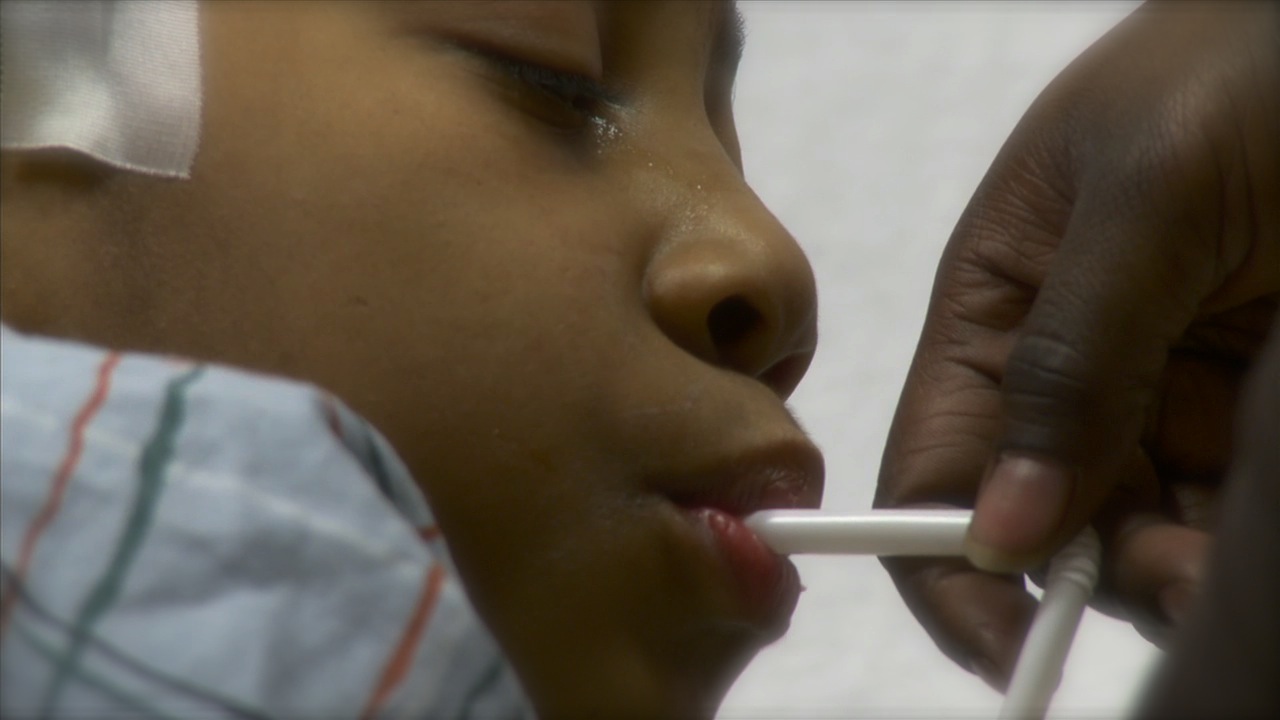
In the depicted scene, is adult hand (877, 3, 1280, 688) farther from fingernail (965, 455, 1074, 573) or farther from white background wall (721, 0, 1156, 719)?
white background wall (721, 0, 1156, 719)

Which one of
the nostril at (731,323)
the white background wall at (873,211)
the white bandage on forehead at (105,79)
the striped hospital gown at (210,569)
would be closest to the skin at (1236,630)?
the striped hospital gown at (210,569)

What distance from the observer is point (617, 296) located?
0.55 metres

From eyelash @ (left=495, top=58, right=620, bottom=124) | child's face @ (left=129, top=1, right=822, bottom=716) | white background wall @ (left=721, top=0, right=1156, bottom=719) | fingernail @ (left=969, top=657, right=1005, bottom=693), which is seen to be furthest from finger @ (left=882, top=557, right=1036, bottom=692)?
white background wall @ (left=721, top=0, right=1156, bottom=719)

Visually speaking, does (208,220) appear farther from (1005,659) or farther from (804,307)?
(1005,659)

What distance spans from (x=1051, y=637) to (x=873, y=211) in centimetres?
70

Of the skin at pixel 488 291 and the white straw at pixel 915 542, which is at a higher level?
the skin at pixel 488 291

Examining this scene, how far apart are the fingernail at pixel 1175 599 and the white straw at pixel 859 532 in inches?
3.9

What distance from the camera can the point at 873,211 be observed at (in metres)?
1.18

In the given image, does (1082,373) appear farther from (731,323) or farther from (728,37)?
(728,37)

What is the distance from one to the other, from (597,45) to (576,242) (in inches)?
4.1

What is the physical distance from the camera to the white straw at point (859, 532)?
56 cm

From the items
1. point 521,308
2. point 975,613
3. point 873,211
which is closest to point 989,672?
point 975,613

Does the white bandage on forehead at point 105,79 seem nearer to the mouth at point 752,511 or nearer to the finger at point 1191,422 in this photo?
the mouth at point 752,511

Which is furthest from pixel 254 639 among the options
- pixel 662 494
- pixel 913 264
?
pixel 913 264
